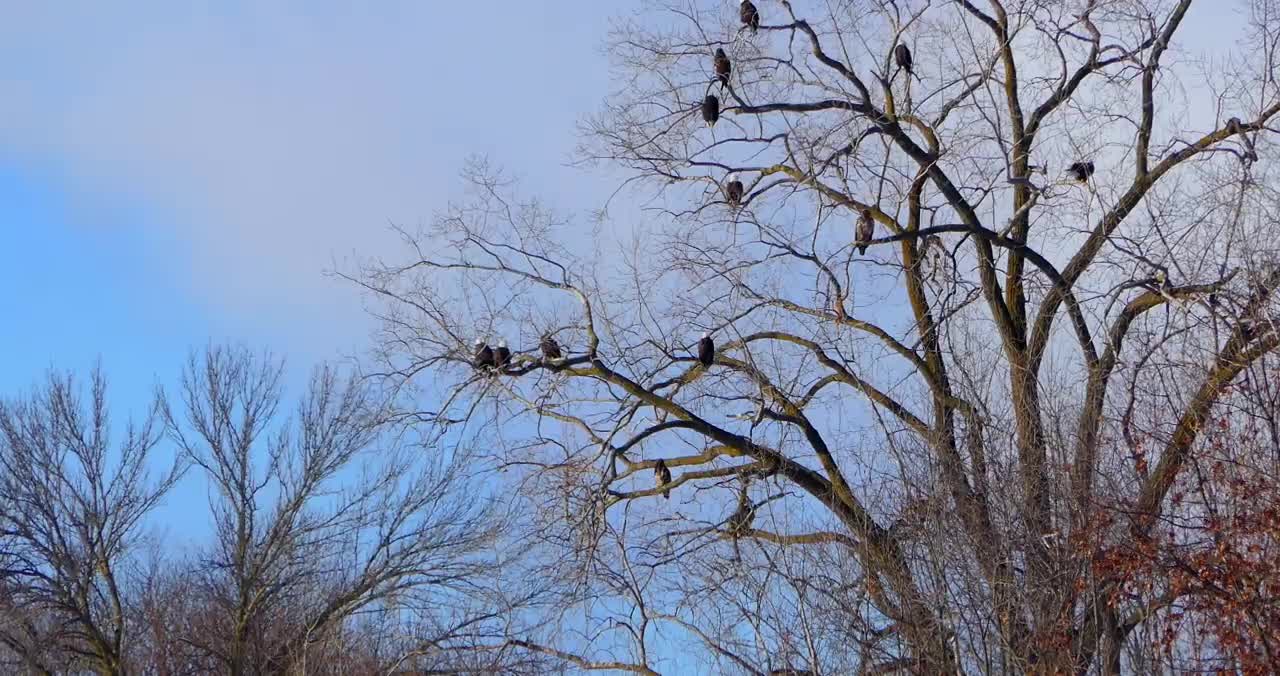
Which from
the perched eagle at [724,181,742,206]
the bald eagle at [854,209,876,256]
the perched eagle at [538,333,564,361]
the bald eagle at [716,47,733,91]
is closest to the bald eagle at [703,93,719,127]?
the bald eagle at [716,47,733,91]

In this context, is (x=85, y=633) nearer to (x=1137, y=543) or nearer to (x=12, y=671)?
(x=12, y=671)

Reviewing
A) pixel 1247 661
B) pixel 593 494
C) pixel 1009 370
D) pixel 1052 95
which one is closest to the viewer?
pixel 1247 661

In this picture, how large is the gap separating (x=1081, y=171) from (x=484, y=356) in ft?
17.4

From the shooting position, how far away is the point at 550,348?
12.0 m

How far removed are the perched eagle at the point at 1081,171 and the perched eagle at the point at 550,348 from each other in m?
4.77

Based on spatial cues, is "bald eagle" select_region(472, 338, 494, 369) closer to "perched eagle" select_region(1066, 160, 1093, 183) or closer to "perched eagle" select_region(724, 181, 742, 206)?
"perched eagle" select_region(724, 181, 742, 206)

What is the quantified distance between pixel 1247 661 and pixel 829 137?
573cm

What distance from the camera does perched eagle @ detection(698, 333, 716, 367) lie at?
1178 cm

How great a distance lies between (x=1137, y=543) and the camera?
8.73 m

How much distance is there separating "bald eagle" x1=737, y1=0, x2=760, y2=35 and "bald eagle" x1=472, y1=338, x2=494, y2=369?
3.99 meters

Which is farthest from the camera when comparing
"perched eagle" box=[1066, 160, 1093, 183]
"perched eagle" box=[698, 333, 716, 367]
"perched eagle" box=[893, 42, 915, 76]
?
"perched eagle" box=[893, 42, 915, 76]

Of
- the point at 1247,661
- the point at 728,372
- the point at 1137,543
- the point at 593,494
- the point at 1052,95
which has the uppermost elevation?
the point at 1052,95

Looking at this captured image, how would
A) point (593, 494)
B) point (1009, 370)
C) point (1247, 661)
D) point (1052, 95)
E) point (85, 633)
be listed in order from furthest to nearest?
point (85, 633), point (1052, 95), point (593, 494), point (1009, 370), point (1247, 661)

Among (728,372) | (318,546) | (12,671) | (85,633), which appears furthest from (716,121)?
(12,671)
